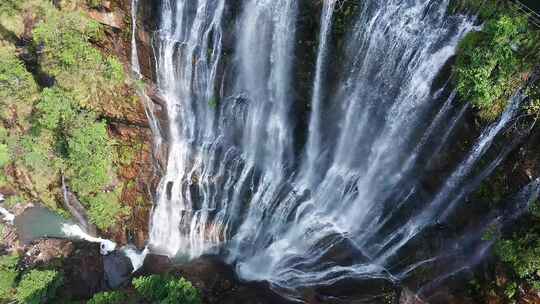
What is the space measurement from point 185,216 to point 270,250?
3446 mm

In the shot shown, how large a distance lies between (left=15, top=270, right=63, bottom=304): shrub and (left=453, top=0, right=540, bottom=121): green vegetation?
46.4 feet

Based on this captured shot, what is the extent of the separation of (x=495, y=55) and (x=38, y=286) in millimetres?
15300

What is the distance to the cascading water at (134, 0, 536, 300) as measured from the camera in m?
11.9

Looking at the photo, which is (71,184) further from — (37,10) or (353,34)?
(353,34)

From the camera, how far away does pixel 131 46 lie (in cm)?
1631

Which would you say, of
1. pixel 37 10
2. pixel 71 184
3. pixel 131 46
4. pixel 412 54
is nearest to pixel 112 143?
pixel 71 184

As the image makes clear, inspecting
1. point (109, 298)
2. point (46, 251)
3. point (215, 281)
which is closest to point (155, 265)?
point (215, 281)

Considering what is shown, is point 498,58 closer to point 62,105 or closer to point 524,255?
point 524,255

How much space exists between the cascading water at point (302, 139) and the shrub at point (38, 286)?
140 inches

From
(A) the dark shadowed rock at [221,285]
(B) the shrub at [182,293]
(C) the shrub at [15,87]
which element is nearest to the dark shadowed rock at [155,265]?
(A) the dark shadowed rock at [221,285]

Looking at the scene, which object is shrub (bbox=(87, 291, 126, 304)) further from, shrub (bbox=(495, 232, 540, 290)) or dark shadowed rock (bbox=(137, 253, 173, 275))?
shrub (bbox=(495, 232, 540, 290))

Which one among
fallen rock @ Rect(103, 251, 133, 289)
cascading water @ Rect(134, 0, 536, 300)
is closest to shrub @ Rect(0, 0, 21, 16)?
cascading water @ Rect(134, 0, 536, 300)

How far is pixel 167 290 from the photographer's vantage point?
1391 centimetres

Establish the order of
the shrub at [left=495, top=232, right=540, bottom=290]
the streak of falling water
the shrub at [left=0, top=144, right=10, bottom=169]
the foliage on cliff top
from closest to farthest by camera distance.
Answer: the shrub at [left=495, top=232, right=540, bottom=290], the streak of falling water, the foliage on cliff top, the shrub at [left=0, top=144, right=10, bottom=169]
